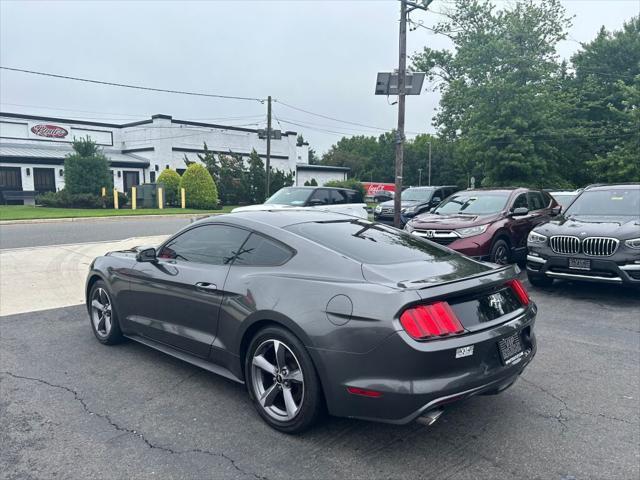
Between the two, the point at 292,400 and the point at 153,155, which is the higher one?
the point at 153,155

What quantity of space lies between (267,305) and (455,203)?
314 inches

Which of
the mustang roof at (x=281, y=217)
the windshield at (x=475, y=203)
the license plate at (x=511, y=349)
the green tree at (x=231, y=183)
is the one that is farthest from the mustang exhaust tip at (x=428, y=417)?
the green tree at (x=231, y=183)

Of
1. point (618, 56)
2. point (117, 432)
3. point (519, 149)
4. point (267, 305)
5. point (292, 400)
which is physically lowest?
point (117, 432)

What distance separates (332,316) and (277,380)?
686 millimetres

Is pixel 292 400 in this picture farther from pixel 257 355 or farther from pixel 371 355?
pixel 371 355

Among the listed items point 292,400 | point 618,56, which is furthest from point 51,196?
point 618,56

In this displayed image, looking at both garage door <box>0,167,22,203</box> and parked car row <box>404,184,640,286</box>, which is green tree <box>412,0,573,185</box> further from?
garage door <box>0,167,22,203</box>

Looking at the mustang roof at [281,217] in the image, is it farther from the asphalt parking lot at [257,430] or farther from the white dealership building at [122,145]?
the white dealership building at [122,145]

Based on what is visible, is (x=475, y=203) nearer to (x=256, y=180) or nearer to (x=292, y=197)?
(x=292, y=197)

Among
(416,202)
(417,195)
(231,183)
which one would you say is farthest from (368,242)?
(231,183)

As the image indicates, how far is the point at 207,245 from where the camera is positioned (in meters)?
4.29

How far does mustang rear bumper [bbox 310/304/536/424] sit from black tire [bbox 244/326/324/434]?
91 millimetres

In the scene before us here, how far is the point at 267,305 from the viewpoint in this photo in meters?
3.44

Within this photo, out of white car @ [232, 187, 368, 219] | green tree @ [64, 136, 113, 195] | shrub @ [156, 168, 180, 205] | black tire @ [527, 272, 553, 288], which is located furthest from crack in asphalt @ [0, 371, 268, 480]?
shrub @ [156, 168, 180, 205]
